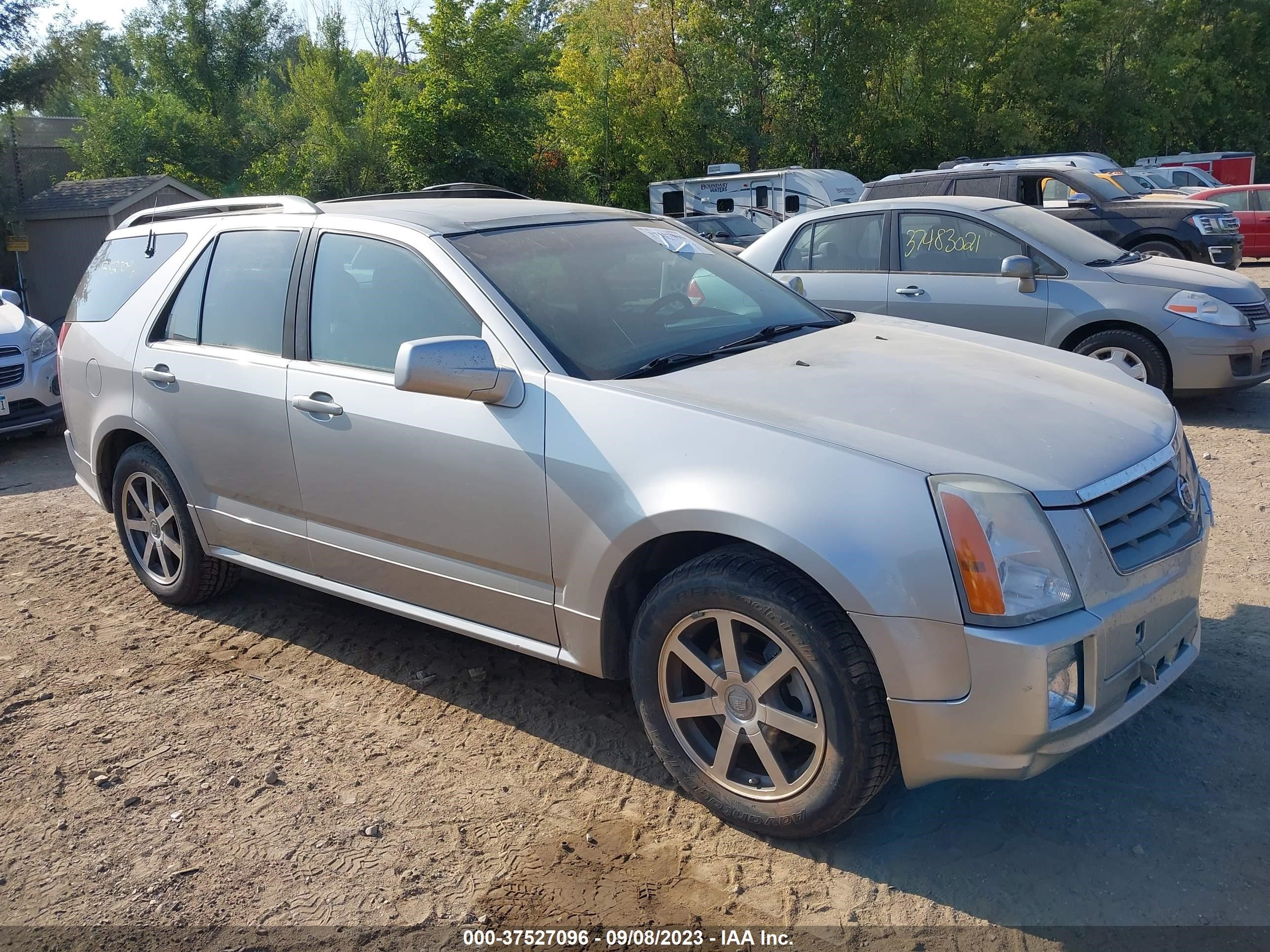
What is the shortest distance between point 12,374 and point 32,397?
0.24 meters

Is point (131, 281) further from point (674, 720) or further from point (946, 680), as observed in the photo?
point (946, 680)

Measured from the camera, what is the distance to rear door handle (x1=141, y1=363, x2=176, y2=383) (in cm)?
441

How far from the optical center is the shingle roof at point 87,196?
62.6 ft

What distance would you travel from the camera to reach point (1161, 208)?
1225cm

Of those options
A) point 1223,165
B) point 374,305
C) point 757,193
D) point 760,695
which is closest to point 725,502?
point 760,695

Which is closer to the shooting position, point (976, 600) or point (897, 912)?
point (976, 600)

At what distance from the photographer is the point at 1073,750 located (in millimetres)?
2590

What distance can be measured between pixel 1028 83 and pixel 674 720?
35938mm

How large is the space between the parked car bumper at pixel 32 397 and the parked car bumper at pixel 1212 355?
8689 mm

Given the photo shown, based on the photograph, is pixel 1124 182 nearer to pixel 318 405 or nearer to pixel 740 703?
pixel 318 405

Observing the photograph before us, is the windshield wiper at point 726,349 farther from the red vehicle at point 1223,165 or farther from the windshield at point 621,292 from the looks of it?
the red vehicle at point 1223,165

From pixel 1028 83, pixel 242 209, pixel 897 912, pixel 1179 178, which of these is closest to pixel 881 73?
pixel 1028 83

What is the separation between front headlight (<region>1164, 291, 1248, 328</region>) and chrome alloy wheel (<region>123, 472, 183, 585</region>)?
6482 millimetres

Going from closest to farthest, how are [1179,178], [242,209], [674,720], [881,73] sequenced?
[674,720], [242,209], [1179,178], [881,73]
